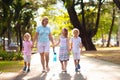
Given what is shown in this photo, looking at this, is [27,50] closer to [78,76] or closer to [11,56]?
[78,76]

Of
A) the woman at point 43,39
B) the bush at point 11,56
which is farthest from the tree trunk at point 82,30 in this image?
the woman at point 43,39

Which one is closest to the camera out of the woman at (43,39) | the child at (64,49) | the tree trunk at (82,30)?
the woman at (43,39)

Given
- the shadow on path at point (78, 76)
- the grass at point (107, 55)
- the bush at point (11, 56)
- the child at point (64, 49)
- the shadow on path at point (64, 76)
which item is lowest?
the grass at point (107, 55)

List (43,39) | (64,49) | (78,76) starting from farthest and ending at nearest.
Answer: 1. (64,49)
2. (43,39)
3. (78,76)

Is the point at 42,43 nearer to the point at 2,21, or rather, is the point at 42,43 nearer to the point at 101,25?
the point at 2,21

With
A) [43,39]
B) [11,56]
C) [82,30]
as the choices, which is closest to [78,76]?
[43,39]

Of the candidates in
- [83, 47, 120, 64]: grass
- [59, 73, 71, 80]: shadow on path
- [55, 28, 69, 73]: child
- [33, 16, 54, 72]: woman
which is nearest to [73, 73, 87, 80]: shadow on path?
[59, 73, 71, 80]: shadow on path

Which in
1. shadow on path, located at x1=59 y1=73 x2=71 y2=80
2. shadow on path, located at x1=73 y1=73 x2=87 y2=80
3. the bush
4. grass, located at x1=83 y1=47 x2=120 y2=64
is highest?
the bush

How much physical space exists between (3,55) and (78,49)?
1280cm

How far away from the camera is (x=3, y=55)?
28.2m

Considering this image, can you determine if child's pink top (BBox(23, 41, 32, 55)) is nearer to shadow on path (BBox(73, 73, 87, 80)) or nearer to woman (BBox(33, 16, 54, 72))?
woman (BBox(33, 16, 54, 72))

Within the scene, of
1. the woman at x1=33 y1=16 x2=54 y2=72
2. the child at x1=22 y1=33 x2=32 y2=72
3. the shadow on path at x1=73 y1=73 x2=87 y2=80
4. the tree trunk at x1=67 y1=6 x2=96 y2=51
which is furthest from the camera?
the tree trunk at x1=67 y1=6 x2=96 y2=51

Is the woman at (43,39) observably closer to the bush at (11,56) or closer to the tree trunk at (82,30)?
the bush at (11,56)

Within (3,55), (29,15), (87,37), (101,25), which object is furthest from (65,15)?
(3,55)
